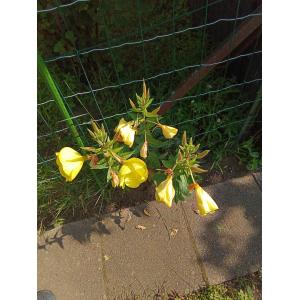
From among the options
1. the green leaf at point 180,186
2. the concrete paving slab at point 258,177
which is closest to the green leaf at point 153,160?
the green leaf at point 180,186

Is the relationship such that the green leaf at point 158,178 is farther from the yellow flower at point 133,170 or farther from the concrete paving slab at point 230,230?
the concrete paving slab at point 230,230

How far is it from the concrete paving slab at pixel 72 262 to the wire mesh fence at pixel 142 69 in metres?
0.42

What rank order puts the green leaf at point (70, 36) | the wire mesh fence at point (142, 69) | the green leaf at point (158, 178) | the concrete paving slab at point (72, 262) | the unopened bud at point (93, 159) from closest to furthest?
the unopened bud at point (93, 159), the green leaf at point (158, 178), the concrete paving slab at point (72, 262), the wire mesh fence at point (142, 69), the green leaf at point (70, 36)

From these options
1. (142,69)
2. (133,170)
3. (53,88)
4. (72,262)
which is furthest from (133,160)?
(142,69)

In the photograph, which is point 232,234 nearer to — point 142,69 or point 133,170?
point 133,170

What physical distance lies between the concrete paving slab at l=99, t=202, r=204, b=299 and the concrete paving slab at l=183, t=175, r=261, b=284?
10cm

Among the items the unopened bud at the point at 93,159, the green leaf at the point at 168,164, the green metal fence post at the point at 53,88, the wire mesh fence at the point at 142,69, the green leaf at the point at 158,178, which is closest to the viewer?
the green metal fence post at the point at 53,88

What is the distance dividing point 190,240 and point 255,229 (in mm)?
473

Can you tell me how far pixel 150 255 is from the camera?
2.72 meters

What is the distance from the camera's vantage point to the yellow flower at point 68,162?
Result: 6.13ft

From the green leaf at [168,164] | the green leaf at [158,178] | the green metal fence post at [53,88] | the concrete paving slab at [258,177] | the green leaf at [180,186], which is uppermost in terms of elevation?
the green metal fence post at [53,88]

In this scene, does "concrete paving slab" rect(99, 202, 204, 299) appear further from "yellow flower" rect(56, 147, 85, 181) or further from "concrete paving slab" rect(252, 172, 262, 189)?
"yellow flower" rect(56, 147, 85, 181)

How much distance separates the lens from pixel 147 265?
8.84 ft

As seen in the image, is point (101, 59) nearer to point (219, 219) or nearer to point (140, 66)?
point (140, 66)
